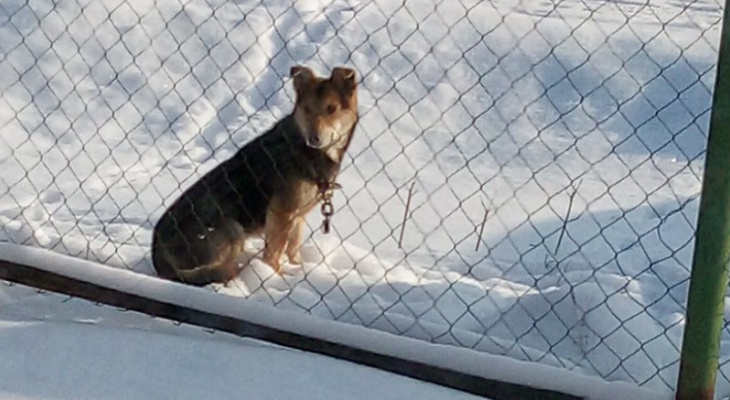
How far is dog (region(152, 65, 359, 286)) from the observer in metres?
4.46

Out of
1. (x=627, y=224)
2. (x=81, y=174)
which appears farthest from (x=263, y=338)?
(x=81, y=174)

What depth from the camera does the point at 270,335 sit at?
11.0 ft

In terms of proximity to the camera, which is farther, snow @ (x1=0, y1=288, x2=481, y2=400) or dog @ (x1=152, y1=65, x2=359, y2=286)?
dog @ (x1=152, y1=65, x2=359, y2=286)

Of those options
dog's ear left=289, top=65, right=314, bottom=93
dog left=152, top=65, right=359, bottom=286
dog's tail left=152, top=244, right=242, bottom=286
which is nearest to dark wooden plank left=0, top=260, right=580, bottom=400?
dog's tail left=152, top=244, right=242, bottom=286

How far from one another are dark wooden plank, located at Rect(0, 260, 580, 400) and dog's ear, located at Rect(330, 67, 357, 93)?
1623 millimetres

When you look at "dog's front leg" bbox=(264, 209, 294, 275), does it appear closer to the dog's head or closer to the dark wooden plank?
the dog's head

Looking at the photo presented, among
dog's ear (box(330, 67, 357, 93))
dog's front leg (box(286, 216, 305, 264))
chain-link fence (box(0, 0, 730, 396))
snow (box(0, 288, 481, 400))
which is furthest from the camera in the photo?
dog's ear (box(330, 67, 357, 93))

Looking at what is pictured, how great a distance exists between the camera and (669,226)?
5.33 m

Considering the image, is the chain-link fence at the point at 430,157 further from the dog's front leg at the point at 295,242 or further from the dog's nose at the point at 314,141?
the dog's nose at the point at 314,141

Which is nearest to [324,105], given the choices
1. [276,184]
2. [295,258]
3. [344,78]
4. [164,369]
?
[344,78]

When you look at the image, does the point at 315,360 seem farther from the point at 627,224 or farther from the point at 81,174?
the point at 81,174

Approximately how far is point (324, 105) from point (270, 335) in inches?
62.6

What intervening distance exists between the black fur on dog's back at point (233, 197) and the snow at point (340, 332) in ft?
2.23

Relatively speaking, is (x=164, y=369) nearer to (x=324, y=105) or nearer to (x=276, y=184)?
(x=276, y=184)
